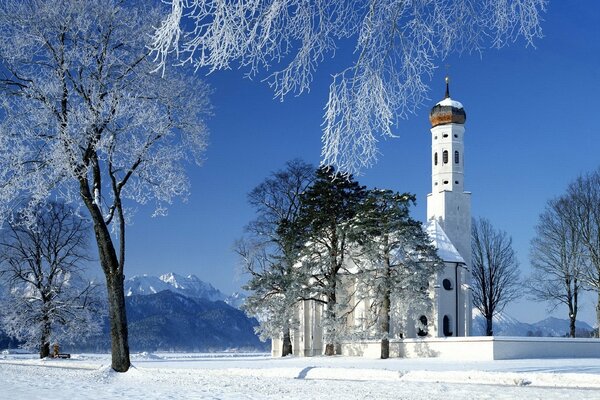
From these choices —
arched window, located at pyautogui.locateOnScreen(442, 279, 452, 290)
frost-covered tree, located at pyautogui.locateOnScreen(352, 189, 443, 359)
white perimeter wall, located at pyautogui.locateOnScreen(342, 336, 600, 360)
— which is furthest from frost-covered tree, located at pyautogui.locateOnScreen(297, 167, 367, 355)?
arched window, located at pyautogui.locateOnScreen(442, 279, 452, 290)

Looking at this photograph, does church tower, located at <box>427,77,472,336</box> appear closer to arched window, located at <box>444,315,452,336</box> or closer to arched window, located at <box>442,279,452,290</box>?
arched window, located at <box>442,279,452,290</box>

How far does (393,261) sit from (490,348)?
711 centimetres

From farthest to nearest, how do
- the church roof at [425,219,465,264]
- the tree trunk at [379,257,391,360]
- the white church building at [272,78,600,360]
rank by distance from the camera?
1. the church roof at [425,219,465,264]
2. the tree trunk at [379,257,391,360]
3. the white church building at [272,78,600,360]

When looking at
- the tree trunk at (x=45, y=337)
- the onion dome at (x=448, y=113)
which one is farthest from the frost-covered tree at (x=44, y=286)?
the onion dome at (x=448, y=113)

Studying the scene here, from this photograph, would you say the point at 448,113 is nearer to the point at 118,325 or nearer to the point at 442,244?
the point at 442,244

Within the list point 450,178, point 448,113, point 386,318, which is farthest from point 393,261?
point 448,113

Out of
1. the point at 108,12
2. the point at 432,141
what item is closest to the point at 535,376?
the point at 108,12

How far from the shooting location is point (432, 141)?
6384 centimetres

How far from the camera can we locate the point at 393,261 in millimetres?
39219

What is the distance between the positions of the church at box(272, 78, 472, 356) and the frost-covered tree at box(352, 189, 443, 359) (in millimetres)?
10184

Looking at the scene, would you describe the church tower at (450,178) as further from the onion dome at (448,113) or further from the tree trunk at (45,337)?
the tree trunk at (45,337)

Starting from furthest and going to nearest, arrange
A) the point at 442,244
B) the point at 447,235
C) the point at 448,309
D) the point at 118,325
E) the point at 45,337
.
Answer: the point at 447,235, the point at 442,244, the point at 448,309, the point at 45,337, the point at 118,325

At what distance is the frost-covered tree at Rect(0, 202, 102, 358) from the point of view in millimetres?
42000

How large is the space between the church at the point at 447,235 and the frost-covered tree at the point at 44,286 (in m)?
16.4
